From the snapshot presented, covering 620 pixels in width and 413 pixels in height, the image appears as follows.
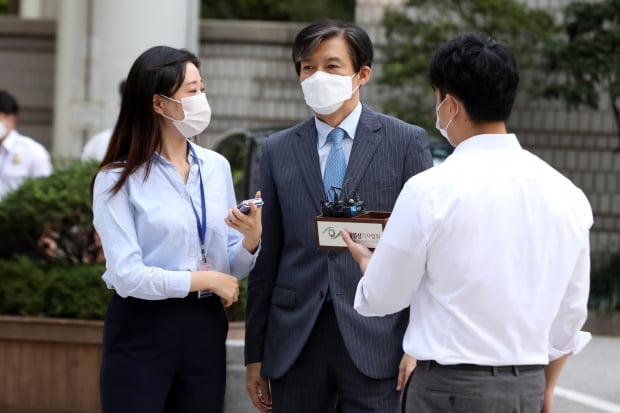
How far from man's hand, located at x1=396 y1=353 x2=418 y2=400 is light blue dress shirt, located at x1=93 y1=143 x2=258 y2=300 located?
66cm

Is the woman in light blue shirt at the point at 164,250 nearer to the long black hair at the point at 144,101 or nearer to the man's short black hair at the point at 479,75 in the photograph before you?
the long black hair at the point at 144,101

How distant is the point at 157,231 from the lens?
3955 mm

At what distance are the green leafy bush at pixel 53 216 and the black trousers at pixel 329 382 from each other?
298cm

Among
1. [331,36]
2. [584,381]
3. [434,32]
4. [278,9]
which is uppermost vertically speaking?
[278,9]

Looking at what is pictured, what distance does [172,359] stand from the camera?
3.97m

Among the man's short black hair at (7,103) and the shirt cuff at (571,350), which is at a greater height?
the man's short black hair at (7,103)

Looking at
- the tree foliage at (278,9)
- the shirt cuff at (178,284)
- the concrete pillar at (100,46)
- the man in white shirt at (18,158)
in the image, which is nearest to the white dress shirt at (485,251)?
the shirt cuff at (178,284)

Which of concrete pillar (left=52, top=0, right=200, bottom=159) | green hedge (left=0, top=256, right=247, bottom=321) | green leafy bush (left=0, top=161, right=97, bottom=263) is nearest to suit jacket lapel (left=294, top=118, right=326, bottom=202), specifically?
green hedge (left=0, top=256, right=247, bottom=321)

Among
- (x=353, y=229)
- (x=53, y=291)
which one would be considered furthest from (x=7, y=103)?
(x=353, y=229)

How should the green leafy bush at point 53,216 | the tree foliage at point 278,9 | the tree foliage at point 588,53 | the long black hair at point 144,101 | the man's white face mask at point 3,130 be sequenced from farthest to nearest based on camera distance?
the tree foliage at point 278,9 < the tree foliage at point 588,53 < the man's white face mask at point 3,130 < the green leafy bush at point 53,216 < the long black hair at point 144,101

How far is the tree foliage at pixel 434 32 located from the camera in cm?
→ 1253

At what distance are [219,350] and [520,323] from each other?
1.32 m

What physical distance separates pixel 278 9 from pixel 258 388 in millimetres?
19198

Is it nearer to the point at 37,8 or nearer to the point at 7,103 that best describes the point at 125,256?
the point at 7,103
